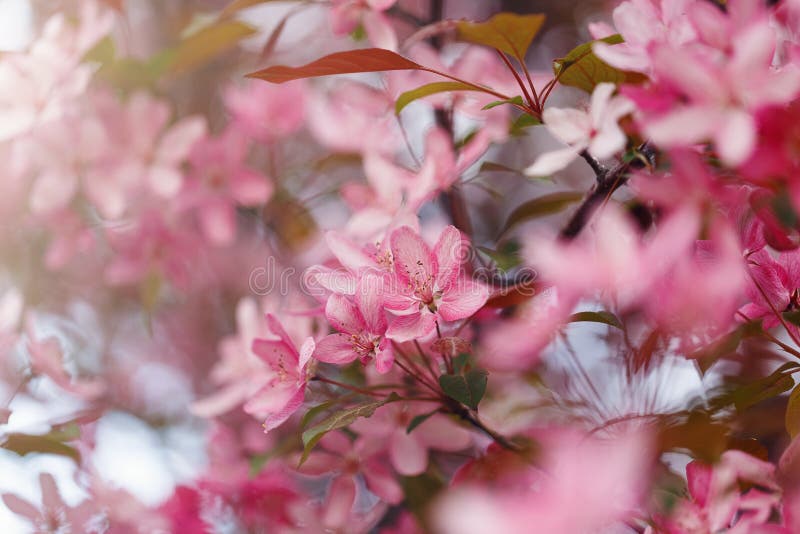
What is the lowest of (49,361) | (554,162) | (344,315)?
(49,361)

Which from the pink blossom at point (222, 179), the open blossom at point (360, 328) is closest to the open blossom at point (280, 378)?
the open blossom at point (360, 328)

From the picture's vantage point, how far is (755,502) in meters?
0.55

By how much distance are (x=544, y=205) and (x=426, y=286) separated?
13.0 inches

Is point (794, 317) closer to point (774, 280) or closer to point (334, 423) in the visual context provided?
point (774, 280)

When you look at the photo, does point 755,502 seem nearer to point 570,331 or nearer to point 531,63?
point 570,331

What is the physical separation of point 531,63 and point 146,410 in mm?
1206

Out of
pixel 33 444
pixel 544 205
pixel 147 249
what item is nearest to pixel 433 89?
pixel 544 205

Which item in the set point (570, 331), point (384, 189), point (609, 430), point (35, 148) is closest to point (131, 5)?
point (35, 148)

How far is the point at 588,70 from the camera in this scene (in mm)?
616

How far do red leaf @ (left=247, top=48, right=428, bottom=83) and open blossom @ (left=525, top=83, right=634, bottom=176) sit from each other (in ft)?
0.46

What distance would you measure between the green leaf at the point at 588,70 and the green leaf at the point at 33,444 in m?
0.63

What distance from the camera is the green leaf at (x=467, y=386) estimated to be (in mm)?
587

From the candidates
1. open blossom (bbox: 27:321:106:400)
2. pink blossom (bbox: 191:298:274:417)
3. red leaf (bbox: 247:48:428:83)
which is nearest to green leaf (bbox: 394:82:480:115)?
red leaf (bbox: 247:48:428:83)

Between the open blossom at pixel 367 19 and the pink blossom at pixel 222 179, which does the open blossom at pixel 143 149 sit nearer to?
the pink blossom at pixel 222 179
